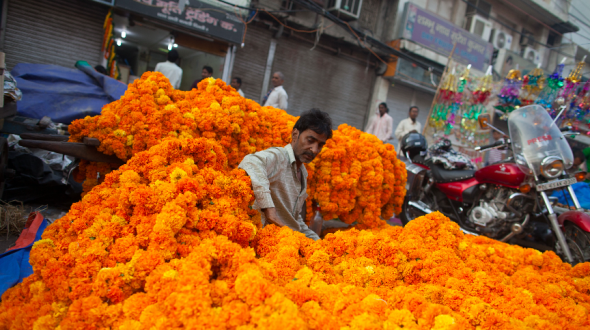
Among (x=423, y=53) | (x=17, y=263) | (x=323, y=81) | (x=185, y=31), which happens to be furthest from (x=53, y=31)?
(x=423, y=53)

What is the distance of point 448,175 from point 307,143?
3.55 metres

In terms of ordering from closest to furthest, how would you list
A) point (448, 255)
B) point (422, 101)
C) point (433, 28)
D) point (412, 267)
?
point (412, 267), point (448, 255), point (433, 28), point (422, 101)

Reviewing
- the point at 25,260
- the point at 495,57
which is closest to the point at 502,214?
the point at 25,260

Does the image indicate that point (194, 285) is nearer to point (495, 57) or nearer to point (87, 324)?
point (87, 324)

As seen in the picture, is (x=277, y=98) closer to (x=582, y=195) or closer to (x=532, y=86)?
(x=582, y=195)

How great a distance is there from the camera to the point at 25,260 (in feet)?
7.95

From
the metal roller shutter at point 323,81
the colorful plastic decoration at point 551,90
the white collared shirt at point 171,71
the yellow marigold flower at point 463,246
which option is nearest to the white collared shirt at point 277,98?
the white collared shirt at point 171,71

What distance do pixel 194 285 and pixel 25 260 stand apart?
179 cm

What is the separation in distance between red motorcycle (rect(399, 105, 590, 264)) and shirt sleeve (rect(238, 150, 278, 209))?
3.44 m

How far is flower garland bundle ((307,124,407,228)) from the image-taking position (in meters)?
3.62

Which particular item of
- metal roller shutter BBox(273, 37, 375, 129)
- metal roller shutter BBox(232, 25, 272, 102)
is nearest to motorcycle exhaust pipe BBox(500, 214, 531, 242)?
metal roller shutter BBox(273, 37, 375, 129)

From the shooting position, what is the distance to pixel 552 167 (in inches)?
167

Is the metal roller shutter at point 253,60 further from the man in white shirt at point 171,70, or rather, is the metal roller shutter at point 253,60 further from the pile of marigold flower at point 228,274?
the pile of marigold flower at point 228,274

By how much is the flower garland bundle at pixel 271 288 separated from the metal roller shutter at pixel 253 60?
29.1ft
